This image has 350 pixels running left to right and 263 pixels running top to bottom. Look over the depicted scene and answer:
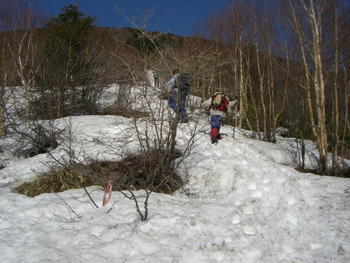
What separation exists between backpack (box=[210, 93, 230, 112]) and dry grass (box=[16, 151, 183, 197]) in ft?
5.67

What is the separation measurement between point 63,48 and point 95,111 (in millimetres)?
2672

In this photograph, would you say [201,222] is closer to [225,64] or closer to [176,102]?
[176,102]

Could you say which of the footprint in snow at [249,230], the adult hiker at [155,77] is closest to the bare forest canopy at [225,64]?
the adult hiker at [155,77]

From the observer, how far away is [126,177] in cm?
455

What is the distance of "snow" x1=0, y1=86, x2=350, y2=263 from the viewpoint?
9.23 feet

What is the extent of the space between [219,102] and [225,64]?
12.0 ft

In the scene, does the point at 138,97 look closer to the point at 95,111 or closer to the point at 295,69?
the point at 295,69

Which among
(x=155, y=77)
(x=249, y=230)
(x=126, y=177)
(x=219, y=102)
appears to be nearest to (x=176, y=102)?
(x=155, y=77)

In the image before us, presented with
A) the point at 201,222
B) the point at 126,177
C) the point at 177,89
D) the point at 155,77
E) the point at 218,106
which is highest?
the point at 155,77

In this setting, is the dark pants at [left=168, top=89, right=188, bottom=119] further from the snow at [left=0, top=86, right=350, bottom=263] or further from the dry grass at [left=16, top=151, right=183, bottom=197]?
the snow at [left=0, top=86, right=350, bottom=263]

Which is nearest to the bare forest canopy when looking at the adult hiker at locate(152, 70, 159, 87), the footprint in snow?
the adult hiker at locate(152, 70, 159, 87)

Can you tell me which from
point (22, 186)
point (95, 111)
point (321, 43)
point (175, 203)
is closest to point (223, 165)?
point (175, 203)

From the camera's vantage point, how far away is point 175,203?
4.05 m

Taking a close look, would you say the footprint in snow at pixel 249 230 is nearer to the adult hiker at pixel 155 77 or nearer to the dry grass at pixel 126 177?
the dry grass at pixel 126 177
